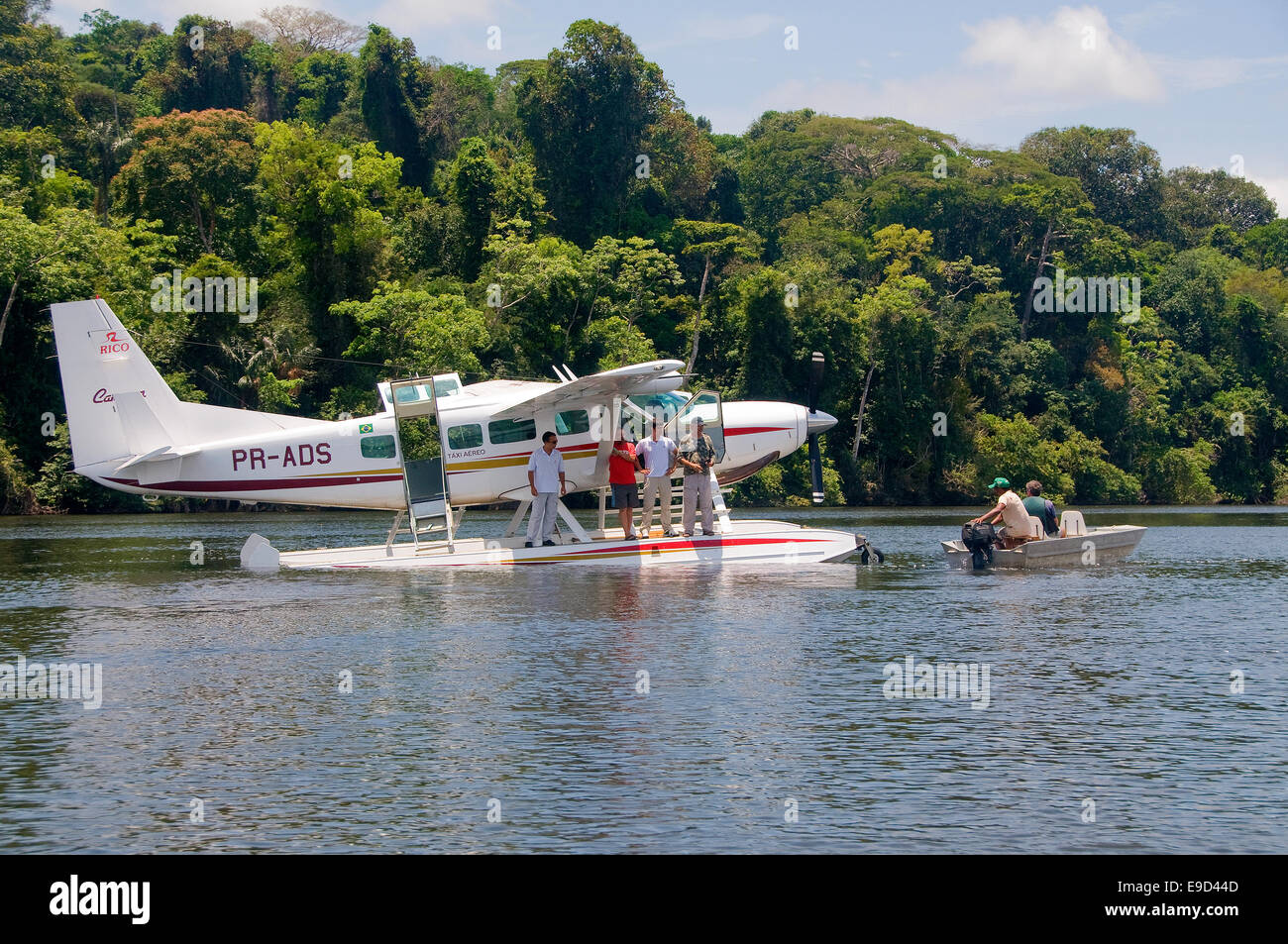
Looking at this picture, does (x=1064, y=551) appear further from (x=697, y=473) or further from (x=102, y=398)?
(x=102, y=398)

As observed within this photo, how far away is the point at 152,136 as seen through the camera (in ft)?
197

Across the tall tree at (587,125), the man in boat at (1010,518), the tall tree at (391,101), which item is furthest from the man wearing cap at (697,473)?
the tall tree at (391,101)

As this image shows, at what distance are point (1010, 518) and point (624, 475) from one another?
615 cm

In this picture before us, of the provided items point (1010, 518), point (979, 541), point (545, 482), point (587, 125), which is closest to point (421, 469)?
point (545, 482)

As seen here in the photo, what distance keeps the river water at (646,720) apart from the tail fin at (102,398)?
232 centimetres

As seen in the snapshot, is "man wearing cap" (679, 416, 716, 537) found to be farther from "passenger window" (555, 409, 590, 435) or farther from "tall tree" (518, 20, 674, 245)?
"tall tree" (518, 20, 674, 245)

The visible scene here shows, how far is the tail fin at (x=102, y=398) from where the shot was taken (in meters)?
21.1

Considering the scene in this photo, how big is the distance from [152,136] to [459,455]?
45407 mm

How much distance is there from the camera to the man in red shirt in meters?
21.1

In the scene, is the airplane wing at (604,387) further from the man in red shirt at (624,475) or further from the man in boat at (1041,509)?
the man in boat at (1041,509)

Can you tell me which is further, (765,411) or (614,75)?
(614,75)

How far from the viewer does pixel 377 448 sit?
68.7 ft
